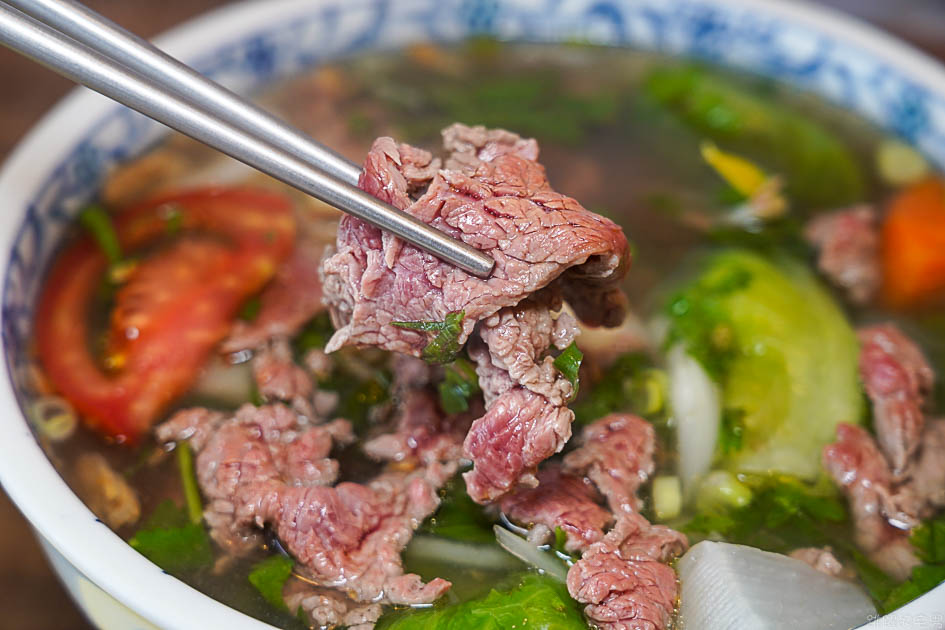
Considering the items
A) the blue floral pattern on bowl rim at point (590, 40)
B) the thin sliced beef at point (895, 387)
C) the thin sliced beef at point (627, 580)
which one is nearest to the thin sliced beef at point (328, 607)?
the thin sliced beef at point (627, 580)

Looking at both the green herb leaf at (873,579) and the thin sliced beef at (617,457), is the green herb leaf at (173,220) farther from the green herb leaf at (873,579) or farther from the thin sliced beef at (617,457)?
the green herb leaf at (873,579)

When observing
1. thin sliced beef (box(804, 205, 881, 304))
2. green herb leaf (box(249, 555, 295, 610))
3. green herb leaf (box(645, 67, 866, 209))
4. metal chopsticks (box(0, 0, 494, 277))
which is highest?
metal chopsticks (box(0, 0, 494, 277))

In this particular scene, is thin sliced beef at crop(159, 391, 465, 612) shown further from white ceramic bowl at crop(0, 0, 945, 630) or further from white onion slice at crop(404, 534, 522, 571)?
white ceramic bowl at crop(0, 0, 945, 630)

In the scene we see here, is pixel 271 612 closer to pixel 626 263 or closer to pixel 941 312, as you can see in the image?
pixel 626 263

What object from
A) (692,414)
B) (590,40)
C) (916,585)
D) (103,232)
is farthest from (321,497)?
(590,40)

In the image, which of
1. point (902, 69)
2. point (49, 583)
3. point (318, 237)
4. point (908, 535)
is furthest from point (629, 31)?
point (49, 583)

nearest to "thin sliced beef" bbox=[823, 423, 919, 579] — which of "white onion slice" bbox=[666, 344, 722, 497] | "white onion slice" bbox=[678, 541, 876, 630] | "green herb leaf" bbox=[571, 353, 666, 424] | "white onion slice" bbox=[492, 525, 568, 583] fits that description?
"white onion slice" bbox=[678, 541, 876, 630]

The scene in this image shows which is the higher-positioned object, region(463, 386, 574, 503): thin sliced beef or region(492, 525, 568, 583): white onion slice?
region(463, 386, 574, 503): thin sliced beef

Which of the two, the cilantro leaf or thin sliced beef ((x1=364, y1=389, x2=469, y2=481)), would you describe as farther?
thin sliced beef ((x1=364, y1=389, x2=469, y2=481))
